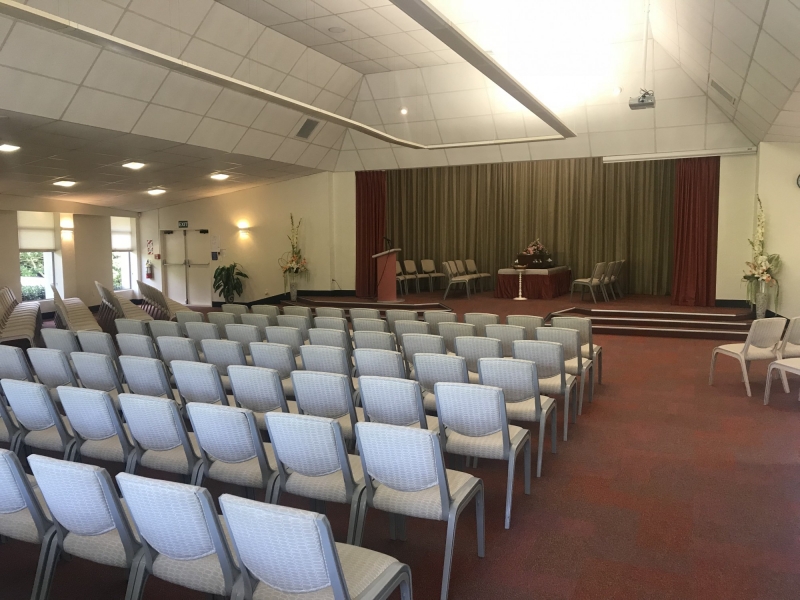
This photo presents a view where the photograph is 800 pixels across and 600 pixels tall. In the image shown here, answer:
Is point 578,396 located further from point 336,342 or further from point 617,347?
point 617,347

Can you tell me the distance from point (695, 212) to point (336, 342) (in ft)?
30.5

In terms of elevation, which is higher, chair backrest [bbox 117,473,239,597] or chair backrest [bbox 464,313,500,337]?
chair backrest [bbox 464,313,500,337]

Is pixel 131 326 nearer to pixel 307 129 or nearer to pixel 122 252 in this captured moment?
pixel 307 129

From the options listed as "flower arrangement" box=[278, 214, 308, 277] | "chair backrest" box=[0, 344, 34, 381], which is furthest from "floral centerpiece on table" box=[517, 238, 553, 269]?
"chair backrest" box=[0, 344, 34, 381]

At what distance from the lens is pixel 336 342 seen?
639 centimetres

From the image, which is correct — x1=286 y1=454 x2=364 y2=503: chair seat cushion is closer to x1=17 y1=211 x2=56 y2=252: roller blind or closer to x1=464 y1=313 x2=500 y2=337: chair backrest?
x1=464 y1=313 x2=500 y2=337: chair backrest

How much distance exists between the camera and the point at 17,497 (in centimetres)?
278

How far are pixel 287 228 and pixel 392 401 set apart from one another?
471 inches

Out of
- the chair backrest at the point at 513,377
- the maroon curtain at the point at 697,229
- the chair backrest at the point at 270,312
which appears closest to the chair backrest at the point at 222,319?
the chair backrest at the point at 270,312

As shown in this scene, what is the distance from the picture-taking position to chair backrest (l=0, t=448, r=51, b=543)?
2657 millimetres

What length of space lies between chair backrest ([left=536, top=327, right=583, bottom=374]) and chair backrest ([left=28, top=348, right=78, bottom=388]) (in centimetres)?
412

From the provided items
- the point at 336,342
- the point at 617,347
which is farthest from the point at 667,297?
the point at 336,342

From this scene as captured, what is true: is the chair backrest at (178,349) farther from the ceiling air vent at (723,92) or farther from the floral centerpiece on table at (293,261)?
the floral centerpiece on table at (293,261)

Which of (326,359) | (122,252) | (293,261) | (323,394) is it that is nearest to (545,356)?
(326,359)
